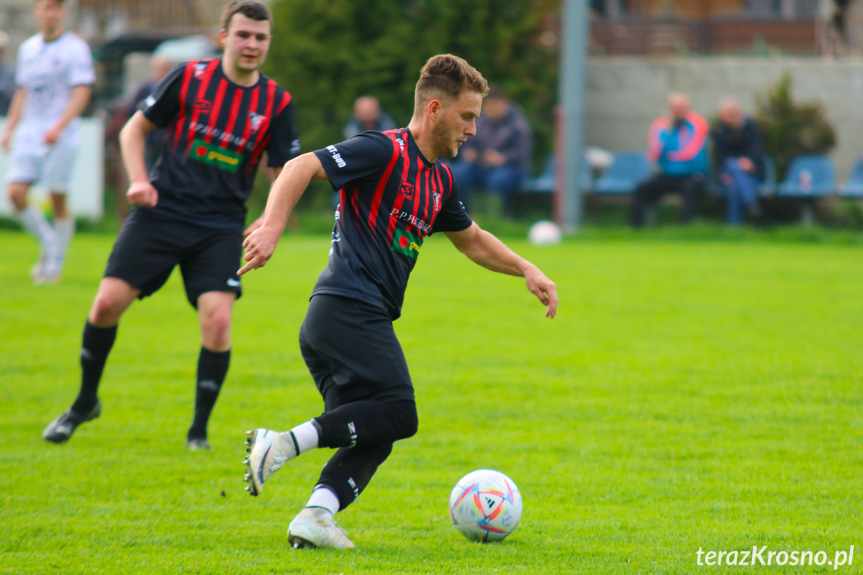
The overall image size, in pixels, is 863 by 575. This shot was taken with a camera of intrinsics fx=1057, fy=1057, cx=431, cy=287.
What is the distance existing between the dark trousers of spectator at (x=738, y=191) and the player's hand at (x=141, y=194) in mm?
12063

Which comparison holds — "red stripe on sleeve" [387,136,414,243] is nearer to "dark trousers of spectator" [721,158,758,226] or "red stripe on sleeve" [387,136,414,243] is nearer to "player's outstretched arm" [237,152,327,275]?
"player's outstretched arm" [237,152,327,275]

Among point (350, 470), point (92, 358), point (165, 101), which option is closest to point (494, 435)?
point (350, 470)

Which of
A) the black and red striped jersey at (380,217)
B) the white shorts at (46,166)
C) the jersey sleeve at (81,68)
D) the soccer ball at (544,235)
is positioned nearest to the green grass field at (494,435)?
the black and red striped jersey at (380,217)

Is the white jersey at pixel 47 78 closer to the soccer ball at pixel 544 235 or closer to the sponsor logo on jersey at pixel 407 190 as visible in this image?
the sponsor logo on jersey at pixel 407 190

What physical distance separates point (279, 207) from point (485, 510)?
1.38 metres

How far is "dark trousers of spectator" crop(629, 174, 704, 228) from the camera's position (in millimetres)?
15953

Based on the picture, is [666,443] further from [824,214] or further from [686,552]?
[824,214]

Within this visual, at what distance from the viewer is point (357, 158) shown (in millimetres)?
3758

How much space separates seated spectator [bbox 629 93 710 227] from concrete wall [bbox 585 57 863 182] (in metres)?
1.78

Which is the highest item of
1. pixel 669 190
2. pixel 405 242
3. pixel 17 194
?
pixel 405 242

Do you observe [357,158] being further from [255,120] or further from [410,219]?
[255,120]

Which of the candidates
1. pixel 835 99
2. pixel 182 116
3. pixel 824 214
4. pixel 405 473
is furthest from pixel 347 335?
pixel 835 99

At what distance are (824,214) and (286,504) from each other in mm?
13883

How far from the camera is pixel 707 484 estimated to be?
15.4 ft
